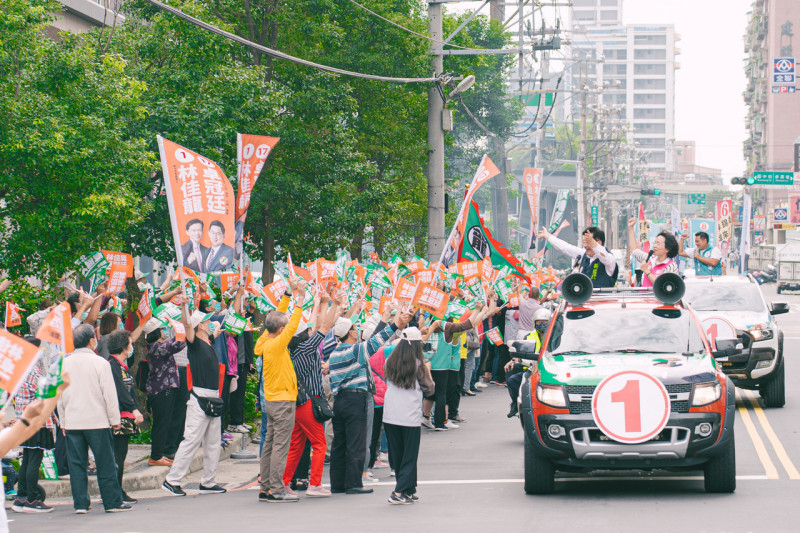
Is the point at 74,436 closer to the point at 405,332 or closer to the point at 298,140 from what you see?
the point at 405,332

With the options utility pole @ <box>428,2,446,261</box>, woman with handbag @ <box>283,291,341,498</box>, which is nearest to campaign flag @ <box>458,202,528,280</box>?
utility pole @ <box>428,2,446,261</box>

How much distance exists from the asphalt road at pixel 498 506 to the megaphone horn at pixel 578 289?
183 centimetres

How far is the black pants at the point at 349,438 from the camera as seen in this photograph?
420 inches

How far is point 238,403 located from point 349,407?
446 cm

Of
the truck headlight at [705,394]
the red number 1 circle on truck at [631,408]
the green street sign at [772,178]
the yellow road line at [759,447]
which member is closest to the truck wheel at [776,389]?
the yellow road line at [759,447]

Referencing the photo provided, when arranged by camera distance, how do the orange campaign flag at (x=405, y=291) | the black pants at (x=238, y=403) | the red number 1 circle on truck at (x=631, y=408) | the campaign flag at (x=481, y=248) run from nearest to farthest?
the red number 1 circle on truck at (x=631, y=408) < the orange campaign flag at (x=405, y=291) < the black pants at (x=238, y=403) < the campaign flag at (x=481, y=248)

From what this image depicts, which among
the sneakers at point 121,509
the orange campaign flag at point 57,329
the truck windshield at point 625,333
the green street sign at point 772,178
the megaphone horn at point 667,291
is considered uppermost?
the green street sign at point 772,178

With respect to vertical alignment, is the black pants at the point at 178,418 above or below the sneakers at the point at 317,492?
above

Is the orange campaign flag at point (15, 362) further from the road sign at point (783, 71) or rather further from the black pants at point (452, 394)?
the road sign at point (783, 71)

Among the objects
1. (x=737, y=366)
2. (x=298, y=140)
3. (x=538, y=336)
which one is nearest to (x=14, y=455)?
(x=538, y=336)

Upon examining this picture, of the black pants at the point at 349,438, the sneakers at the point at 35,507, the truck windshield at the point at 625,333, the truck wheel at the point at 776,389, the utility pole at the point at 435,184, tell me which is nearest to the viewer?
the truck windshield at the point at 625,333

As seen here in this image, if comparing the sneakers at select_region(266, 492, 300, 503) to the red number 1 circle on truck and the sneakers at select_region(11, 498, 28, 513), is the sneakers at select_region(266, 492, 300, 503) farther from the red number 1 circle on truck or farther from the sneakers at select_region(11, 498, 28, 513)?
the red number 1 circle on truck

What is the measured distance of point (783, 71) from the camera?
2173 inches

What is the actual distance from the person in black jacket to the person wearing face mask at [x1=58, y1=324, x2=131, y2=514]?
325 millimetres
